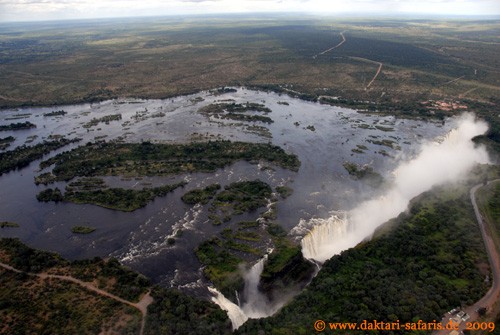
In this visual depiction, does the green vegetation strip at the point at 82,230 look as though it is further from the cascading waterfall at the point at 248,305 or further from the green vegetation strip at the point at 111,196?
the cascading waterfall at the point at 248,305

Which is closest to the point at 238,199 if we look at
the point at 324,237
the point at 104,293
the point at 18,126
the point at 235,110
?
the point at 324,237

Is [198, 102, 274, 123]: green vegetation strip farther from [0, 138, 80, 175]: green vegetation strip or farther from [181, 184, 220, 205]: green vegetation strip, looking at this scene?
[181, 184, 220, 205]: green vegetation strip

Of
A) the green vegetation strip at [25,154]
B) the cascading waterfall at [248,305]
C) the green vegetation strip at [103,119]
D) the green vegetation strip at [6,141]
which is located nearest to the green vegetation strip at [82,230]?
the cascading waterfall at [248,305]

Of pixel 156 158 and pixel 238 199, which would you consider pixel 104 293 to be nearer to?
pixel 238 199

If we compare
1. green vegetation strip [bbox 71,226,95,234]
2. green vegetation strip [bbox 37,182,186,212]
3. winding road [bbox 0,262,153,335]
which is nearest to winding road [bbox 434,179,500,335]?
winding road [bbox 0,262,153,335]

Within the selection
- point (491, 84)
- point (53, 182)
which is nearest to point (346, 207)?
point (53, 182)

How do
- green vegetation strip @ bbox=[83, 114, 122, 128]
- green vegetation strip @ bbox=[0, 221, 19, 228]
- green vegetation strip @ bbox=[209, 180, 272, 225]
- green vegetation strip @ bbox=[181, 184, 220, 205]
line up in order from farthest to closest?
green vegetation strip @ bbox=[83, 114, 122, 128] < green vegetation strip @ bbox=[181, 184, 220, 205] < green vegetation strip @ bbox=[209, 180, 272, 225] < green vegetation strip @ bbox=[0, 221, 19, 228]
